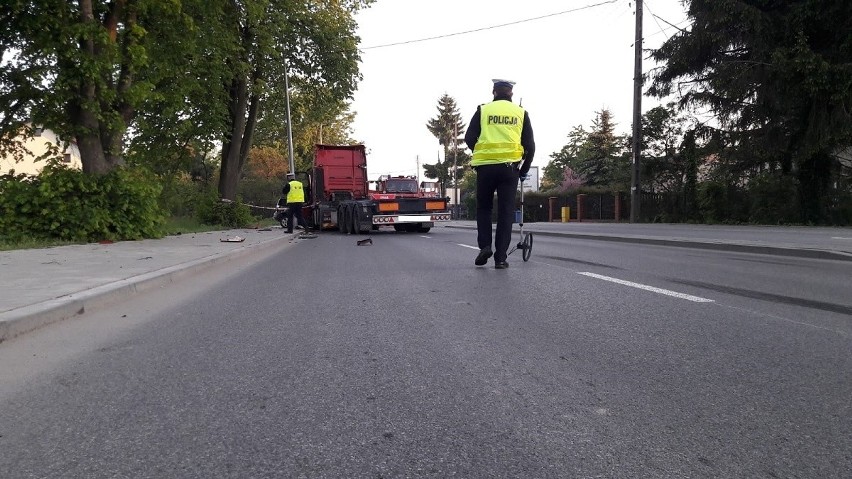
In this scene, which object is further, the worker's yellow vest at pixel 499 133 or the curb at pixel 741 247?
the curb at pixel 741 247

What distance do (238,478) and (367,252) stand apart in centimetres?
1122

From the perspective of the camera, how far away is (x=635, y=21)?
29.9 m

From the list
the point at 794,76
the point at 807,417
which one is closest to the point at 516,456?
the point at 807,417

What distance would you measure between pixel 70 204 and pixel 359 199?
1248 cm

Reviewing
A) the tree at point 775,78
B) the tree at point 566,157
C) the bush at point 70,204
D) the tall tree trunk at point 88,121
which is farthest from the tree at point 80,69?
the tree at point 566,157

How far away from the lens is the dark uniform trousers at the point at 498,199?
8.73 m

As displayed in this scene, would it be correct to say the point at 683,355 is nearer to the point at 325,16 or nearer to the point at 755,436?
the point at 755,436

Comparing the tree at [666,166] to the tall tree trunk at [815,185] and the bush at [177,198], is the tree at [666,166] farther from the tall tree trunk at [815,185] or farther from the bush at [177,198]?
the bush at [177,198]

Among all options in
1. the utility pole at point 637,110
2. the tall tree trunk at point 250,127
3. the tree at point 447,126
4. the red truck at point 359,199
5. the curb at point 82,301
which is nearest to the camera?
the curb at point 82,301

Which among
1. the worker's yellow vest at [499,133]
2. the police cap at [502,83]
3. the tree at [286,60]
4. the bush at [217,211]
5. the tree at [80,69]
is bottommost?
the bush at [217,211]

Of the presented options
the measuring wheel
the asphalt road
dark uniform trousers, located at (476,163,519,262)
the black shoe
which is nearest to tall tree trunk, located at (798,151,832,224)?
the measuring wheel

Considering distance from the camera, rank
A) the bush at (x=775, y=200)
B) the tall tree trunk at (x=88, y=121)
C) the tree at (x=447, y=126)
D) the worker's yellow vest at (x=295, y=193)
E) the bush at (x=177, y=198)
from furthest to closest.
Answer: the tree at (x=447, y=126) < the bush at (x=775, y=200) < the worker's yellow vest at (x=295, y=193) < the bush at (x=177, y=198) < the tall tree trunk at (x=88, y=121)

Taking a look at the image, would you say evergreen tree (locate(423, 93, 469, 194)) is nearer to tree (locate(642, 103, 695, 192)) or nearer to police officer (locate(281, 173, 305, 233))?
tree (locate(642, 103, 695, 192))

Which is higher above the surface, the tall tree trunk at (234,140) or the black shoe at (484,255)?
the tall tree trunk at (234,140)
